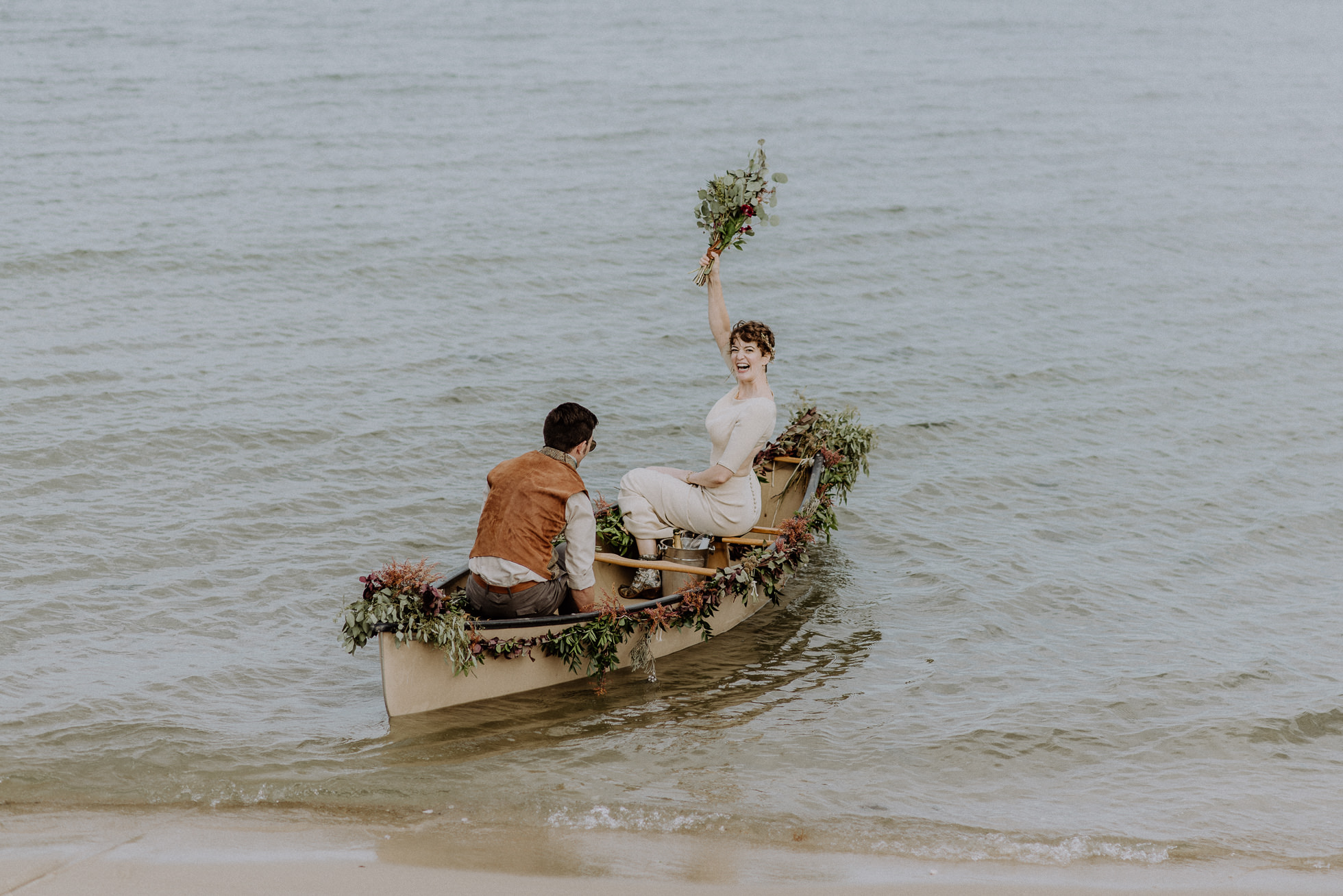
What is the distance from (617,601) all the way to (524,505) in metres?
1.32

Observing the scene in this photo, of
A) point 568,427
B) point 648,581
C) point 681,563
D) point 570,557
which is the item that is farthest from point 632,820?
point 681,563

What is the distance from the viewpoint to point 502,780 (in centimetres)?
730

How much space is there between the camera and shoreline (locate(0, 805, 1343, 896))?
598 centimetres

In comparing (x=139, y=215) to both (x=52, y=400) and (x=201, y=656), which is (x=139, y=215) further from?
(x=201, y=656)

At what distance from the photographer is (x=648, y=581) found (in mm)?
9555

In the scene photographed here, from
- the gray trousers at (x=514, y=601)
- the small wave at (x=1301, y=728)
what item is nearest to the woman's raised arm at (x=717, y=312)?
the gray trousers at (x=514, y=601)

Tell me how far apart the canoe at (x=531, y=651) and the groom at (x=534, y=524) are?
0.19m

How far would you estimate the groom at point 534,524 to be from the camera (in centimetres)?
790

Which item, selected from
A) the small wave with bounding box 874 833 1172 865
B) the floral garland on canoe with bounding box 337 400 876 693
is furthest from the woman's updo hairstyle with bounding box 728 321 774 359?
the small wave with bounding box 874 833 1172 865

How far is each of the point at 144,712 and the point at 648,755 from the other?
125 inches

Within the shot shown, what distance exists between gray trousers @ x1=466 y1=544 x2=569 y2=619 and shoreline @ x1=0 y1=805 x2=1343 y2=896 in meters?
1.64

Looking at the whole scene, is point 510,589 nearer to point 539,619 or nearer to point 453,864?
point 539,619

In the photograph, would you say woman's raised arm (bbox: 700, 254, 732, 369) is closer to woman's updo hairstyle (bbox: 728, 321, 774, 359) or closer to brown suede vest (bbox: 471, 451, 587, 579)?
woman's updo hairstyle (bbox: 728, 321, 774, 359)

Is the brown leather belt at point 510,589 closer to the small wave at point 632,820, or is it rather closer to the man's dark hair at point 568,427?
the man's dark hair at point 568,427
